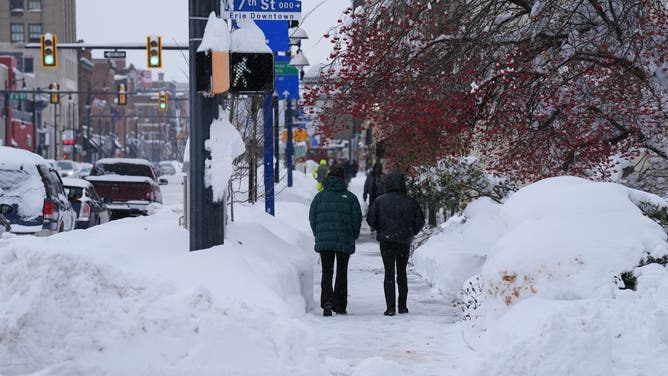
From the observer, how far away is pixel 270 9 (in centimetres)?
1287

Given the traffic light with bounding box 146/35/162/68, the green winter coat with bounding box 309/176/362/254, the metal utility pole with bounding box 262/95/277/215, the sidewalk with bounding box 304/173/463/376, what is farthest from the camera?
the traffic light with bounding box 146/35/162/68

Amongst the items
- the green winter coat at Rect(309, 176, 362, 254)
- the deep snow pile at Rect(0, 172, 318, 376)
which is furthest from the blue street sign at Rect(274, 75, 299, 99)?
the deep snow pile at Rect(0, 172, 318, 376)

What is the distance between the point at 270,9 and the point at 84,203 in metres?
10.6

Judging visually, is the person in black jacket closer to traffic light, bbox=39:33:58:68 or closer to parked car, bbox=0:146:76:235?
parked car, bbox=0:146:76:235

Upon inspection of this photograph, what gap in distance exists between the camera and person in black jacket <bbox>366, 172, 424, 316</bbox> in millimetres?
12555

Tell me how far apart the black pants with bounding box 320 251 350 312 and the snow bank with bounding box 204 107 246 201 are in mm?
2741

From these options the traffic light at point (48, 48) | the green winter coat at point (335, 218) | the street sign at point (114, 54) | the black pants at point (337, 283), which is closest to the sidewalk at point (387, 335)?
the black pants at point (337, 283)

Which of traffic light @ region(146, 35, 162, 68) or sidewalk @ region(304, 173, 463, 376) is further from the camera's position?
traffic light @ region(146, 35, 162, 68)

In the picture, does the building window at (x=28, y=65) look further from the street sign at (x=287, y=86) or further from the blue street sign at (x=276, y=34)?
the blue street sign at (x=276, y=34)

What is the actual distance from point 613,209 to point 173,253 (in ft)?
13.8

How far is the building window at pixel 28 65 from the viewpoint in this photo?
112312 millimetres

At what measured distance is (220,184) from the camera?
10.2m

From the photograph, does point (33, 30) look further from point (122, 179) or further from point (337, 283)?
point (337, 283)

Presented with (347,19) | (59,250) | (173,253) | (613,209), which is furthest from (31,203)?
(613,209)
